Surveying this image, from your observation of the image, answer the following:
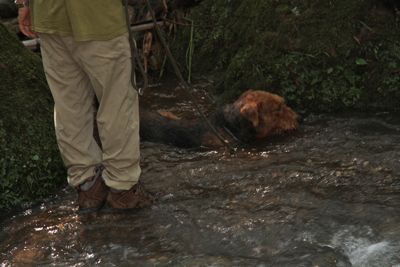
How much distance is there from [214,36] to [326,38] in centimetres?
172

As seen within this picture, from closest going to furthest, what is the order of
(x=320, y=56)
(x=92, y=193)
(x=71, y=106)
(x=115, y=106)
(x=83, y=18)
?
(x=83, y=18) < (x=115, y=106) < (x=71, y=106) < (x=92, y=193) < (x=320, y=56)

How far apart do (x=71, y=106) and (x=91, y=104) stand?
187 millimetres

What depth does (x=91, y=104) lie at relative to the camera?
175 inches

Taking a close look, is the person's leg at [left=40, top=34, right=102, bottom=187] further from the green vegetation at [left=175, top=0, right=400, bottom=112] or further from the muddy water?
the green vegetation at [left=175, top=0, right=400, bottom=112]

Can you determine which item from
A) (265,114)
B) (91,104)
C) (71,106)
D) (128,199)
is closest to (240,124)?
(265,114)

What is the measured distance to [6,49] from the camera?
5.58 m

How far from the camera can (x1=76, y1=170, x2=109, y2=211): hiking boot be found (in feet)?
15.0

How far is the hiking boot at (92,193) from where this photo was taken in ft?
15.0

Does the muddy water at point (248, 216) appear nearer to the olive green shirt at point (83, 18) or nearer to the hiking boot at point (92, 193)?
the hiking boot at point (92, 193)

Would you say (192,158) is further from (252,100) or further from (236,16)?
(236,16)

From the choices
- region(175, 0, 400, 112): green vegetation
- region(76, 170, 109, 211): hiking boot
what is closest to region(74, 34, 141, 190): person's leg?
region(76, 170, 109, 211): hiking boot

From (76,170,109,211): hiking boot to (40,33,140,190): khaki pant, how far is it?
0.06m

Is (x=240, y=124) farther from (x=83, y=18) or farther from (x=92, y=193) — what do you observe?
(x=83, y=18)

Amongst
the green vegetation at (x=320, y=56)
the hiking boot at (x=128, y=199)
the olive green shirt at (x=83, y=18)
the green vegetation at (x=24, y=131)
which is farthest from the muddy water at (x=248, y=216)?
the olive green shirt at (x=83, y=18)
